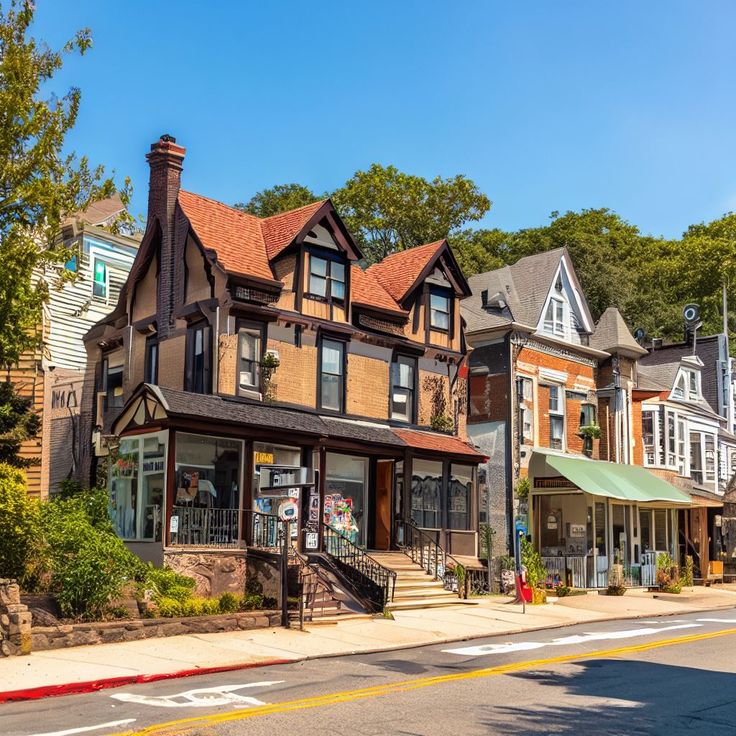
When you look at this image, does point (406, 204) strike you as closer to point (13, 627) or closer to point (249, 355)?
point (249, 355)

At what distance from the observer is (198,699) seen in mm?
13102

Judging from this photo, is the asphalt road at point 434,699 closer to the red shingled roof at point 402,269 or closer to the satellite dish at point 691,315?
the red shingled roof at point 402,269

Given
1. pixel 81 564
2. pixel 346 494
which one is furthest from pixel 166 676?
pixel 346 494

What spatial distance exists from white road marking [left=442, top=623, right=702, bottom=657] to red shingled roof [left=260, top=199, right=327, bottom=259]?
508 inches

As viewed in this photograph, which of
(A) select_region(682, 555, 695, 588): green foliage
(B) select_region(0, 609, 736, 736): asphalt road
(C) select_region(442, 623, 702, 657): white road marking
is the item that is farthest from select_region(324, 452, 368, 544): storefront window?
(A) select_region(682, 555, 695, 588): green foliage

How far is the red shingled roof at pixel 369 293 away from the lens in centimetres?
3034

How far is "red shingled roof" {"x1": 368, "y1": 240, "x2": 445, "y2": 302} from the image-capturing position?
106ft

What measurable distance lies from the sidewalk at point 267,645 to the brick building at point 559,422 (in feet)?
21.3

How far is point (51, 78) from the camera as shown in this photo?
763 inches

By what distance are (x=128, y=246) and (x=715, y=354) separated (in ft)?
104

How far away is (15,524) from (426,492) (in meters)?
14.6

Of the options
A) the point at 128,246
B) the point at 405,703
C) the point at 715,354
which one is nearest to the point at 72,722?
the point at 405,703

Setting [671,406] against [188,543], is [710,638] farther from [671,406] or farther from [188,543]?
[671,406]

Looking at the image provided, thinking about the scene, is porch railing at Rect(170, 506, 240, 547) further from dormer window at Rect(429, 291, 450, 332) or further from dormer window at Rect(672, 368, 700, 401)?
dormer window at Rect(672, 368, 700, 401)
